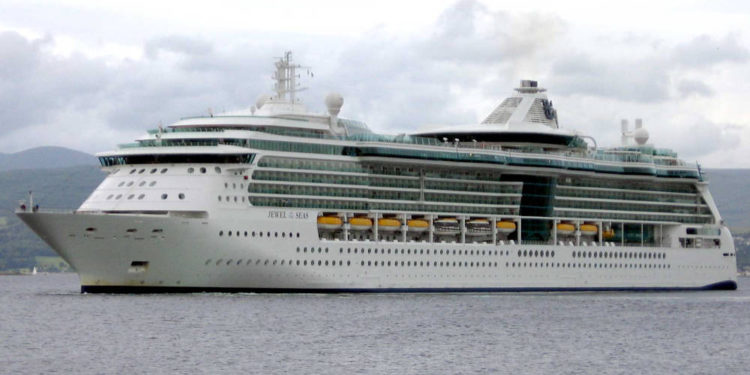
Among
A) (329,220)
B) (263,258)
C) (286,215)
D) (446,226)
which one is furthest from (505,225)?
(263,258)

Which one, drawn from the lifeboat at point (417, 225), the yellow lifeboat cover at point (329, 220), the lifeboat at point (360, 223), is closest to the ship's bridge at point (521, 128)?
the lifeboat at point (417, 225)

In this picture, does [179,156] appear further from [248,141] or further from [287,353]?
[287,353]

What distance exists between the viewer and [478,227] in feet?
263

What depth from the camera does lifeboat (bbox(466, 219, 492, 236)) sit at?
260 feet

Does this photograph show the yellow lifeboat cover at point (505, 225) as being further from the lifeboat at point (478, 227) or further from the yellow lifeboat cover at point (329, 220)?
the yellow lifeboat cover at point (329, 220)

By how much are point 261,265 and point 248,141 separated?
6248 millimetres

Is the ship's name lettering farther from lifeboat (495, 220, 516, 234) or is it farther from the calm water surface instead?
lifeboat (495, 220, 516, 234)

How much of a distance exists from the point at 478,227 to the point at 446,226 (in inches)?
102

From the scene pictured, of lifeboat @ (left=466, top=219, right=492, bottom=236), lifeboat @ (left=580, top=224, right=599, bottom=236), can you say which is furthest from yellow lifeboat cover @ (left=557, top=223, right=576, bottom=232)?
lifeboat @ (left=466, top=219, right=492, bottom=236)

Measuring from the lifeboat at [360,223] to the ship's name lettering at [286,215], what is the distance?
3.39 meters

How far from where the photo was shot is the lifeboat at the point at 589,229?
8538cm

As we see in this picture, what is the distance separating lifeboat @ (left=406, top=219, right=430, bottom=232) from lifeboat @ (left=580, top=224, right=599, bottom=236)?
13.3 metres

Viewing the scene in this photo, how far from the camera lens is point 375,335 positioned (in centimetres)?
5434

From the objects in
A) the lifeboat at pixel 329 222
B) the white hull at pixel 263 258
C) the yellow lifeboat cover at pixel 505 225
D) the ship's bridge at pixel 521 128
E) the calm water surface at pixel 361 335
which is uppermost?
the ship's bridge at pixel 521 128
